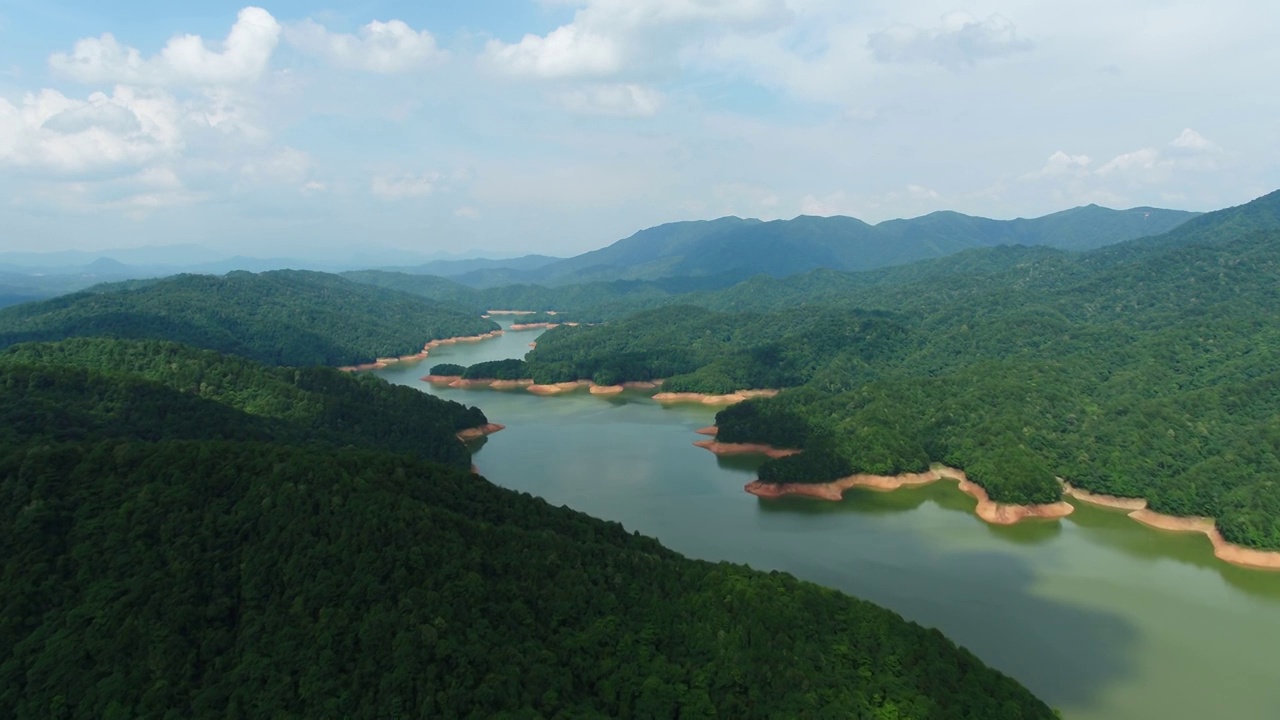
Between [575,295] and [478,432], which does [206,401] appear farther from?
[575,295]

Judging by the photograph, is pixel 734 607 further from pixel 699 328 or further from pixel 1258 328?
pixel 699 328

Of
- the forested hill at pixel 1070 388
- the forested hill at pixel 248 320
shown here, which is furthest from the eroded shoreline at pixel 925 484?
the forested hill at pixel 248 320

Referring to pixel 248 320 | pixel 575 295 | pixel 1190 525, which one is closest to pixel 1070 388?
pixel 1190 525

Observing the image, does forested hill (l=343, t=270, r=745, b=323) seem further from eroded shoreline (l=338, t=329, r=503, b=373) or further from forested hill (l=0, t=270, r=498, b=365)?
forested hill (l=0, t=270, r=498, b=365)

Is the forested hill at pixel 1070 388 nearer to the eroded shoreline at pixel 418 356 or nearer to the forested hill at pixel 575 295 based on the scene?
the eroded shoreline at pixel 418 356

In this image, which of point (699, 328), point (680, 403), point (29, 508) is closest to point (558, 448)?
point (680, 403)
